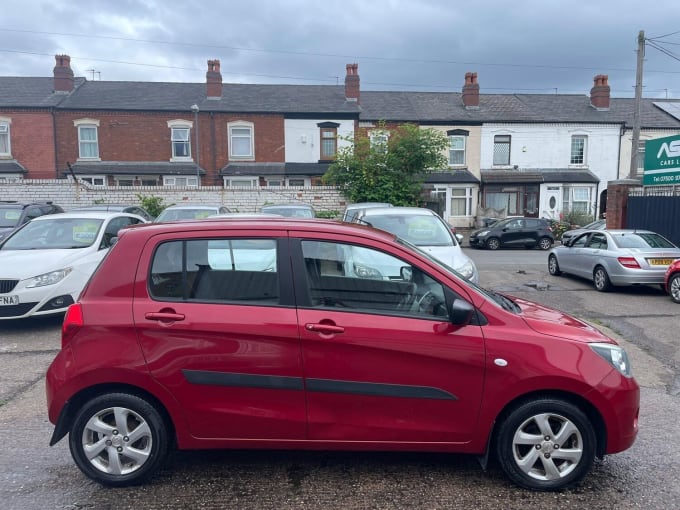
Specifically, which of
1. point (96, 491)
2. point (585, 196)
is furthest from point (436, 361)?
point (585, 196)

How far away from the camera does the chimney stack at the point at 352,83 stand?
28484 millimetres

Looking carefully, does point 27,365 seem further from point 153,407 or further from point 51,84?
point 51,84

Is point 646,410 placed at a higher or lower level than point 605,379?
lower

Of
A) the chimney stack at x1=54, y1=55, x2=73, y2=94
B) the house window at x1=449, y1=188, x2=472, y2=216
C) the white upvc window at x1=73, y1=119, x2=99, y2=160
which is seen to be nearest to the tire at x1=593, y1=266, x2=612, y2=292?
the house window at x1=449, y1=188, x2=472, y2=216

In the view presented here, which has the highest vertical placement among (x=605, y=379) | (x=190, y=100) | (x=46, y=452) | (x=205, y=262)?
(x=190, y=100)

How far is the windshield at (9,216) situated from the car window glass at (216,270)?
37.2 feet

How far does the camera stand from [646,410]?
4.60m

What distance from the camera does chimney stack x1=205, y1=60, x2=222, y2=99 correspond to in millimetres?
27969

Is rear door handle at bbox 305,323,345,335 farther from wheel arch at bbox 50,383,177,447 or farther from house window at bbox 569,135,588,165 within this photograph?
house window at bbox 569,135,588,165

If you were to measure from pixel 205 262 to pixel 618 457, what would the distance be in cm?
333

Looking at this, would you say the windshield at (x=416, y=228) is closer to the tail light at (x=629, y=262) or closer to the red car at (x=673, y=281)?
the tail light at (x=629, y=262)

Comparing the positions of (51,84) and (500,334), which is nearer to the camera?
(500,334)

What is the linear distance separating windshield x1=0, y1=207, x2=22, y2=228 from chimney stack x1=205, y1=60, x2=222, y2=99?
17.2 meters

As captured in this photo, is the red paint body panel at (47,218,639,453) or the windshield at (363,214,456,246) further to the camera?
the windshield at (363,214,456,246)
